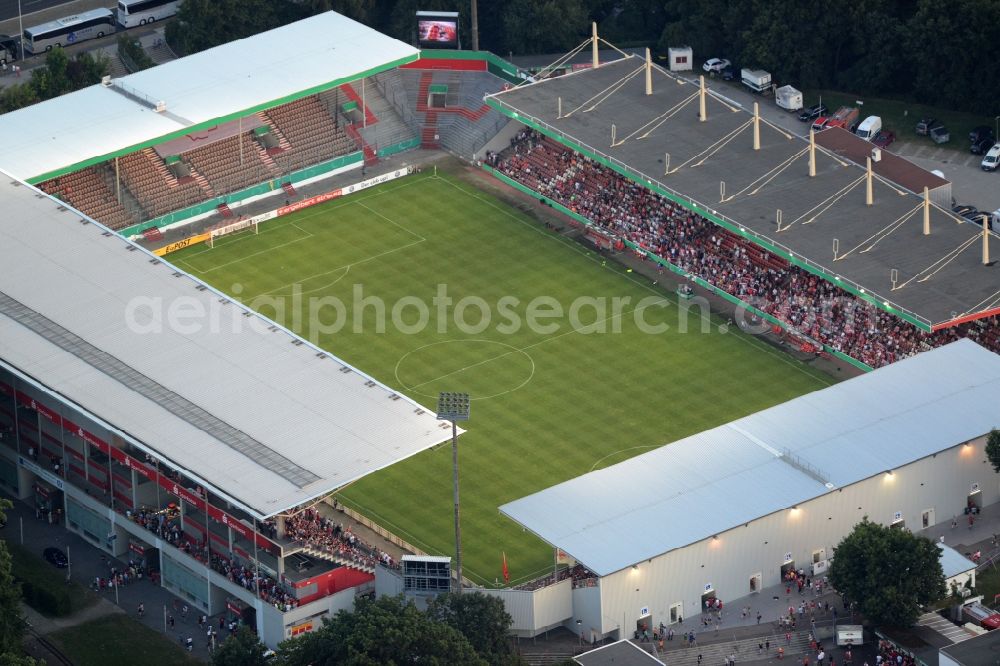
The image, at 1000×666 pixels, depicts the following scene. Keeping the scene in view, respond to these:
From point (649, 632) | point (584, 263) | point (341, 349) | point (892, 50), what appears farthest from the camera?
point (892, 50)

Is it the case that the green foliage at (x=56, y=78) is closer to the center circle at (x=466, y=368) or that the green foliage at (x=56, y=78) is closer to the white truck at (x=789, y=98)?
the center circle at (x=466, y=368)

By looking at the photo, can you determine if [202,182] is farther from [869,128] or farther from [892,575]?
[892,575]

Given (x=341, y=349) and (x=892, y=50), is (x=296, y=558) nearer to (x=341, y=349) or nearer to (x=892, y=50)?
(x=341, y=349)

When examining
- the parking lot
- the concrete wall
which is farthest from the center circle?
the parking lot

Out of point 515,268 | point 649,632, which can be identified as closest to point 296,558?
point 649,632

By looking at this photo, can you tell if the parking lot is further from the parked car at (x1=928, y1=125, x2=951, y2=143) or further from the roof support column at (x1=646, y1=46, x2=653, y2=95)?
the roof support column at (x1=646, y1=46, x2=653, y2=95)

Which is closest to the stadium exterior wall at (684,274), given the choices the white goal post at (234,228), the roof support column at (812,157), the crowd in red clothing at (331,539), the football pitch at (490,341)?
the football pitch at (490,341)

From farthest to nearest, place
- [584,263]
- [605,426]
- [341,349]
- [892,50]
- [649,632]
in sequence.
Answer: [892,50] < [584,263] < [341,349] < [605,426] < [649,632]
